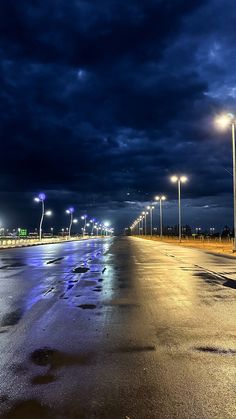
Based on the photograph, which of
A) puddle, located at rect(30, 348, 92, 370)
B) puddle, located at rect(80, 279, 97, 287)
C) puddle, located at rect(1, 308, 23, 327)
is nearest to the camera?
puddle, located at rect(30, 348, 92, 370)

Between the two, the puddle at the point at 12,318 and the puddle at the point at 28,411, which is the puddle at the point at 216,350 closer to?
the puddle at the point at 28,411

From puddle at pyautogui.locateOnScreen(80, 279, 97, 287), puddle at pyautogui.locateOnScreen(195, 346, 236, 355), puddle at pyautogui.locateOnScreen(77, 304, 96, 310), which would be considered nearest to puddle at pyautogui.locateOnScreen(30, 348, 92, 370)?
puddle at pyautogui.locateOnScreen(195, 346, 236, 355)

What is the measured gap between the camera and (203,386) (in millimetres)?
5562

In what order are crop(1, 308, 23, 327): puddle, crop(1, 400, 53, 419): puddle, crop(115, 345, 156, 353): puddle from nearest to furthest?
crop(1, 400, 53, 419): puddle
crop(115, 345, 156, 353): puddle
crop(1, 308, 23, 327): puddle

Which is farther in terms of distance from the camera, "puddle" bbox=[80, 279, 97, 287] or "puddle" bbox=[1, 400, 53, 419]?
"puddle" bbox=[80, 279, 97, 287]

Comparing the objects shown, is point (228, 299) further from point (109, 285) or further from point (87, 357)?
point (87, 357)

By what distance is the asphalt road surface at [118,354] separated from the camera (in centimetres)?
499

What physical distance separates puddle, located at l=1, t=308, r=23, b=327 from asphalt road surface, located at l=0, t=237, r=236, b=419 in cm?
2

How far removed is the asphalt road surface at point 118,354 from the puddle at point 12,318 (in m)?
0.02

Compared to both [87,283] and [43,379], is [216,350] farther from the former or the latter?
[87,283]

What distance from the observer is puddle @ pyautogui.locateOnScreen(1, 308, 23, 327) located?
9.41 m

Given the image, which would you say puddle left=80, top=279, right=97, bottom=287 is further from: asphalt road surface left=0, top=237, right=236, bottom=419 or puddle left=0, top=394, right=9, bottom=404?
puddle left=0, top=394, right=9, bottom=404

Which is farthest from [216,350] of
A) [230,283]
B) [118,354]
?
[230,283]

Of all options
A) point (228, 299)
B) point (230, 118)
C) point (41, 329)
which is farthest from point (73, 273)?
point (230, 118)
